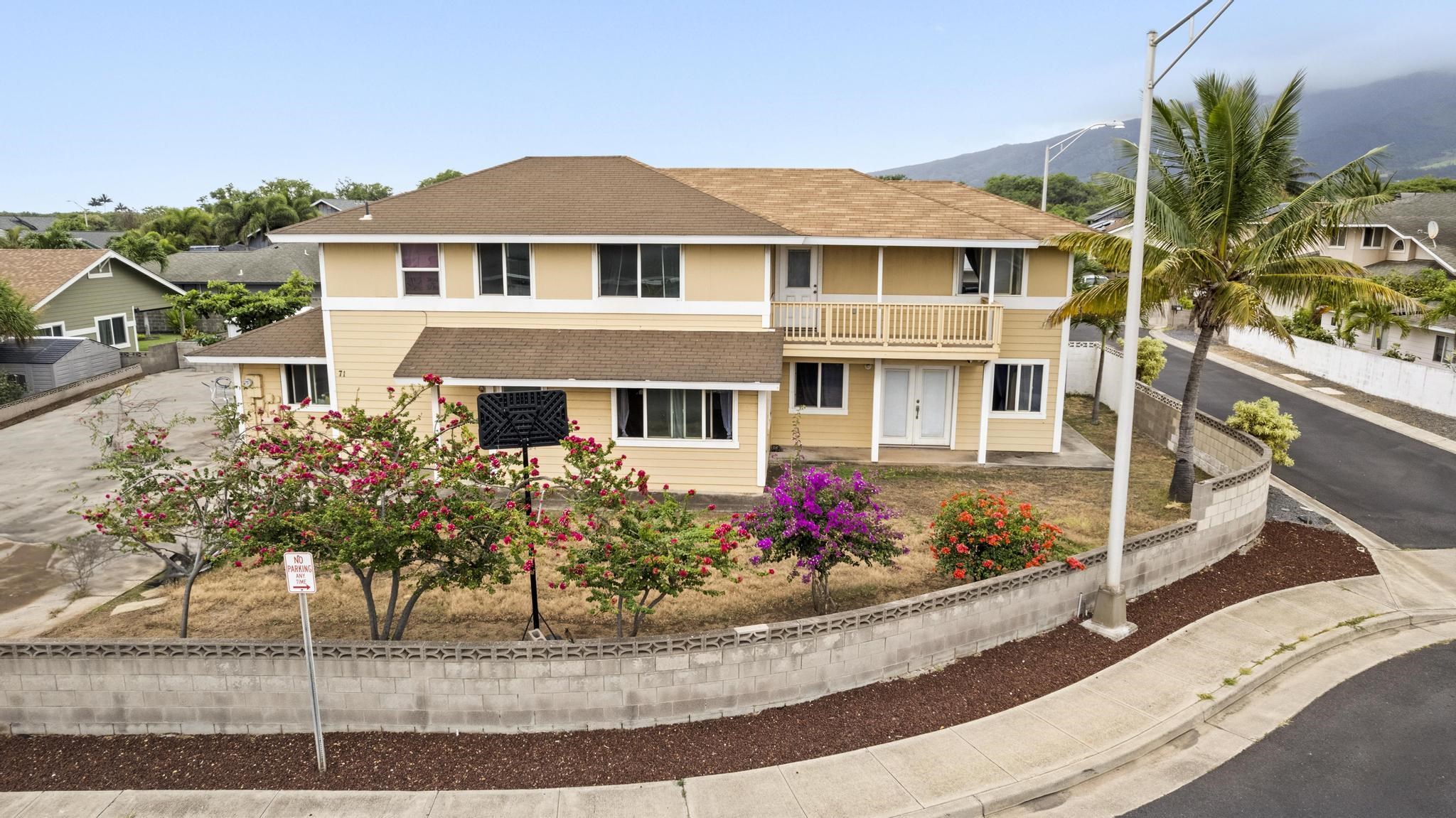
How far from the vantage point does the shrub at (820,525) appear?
10.7 m

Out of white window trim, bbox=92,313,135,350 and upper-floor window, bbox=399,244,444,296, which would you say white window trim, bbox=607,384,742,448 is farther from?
white window trim, bbox=92,313,135,350

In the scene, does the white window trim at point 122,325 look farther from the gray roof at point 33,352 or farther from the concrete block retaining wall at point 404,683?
the concrete block retaining wall at point 404,683

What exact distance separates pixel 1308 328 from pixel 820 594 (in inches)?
1369

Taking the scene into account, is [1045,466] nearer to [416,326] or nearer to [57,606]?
[416,326]

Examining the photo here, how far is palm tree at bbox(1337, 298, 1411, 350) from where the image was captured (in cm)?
3134

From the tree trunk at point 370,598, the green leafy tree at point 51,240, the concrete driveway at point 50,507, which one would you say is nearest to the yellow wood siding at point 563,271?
the concrete driveway at point 50,507

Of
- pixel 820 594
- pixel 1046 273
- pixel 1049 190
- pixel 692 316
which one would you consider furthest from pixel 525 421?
pixel 1049 190

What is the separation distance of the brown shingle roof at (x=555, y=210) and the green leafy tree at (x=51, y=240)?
171ft

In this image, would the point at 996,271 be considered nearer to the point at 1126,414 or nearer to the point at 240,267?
the point at 1126,414

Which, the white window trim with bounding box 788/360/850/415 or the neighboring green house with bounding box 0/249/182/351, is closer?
the white window trim with bounding box 788/360/850/415

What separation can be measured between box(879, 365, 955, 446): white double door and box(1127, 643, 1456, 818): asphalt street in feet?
37.9

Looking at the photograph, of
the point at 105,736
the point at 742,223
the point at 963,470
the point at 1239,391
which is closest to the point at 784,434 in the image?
the point at 963,470

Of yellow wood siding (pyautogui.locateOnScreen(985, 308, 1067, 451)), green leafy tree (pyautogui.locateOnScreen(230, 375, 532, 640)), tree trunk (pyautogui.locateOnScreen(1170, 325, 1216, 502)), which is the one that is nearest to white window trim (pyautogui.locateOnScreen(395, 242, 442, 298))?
green leafy tree (pyautogui.locateOnScreen(230, 375, 532, 640))

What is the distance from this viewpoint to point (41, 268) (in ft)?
114
